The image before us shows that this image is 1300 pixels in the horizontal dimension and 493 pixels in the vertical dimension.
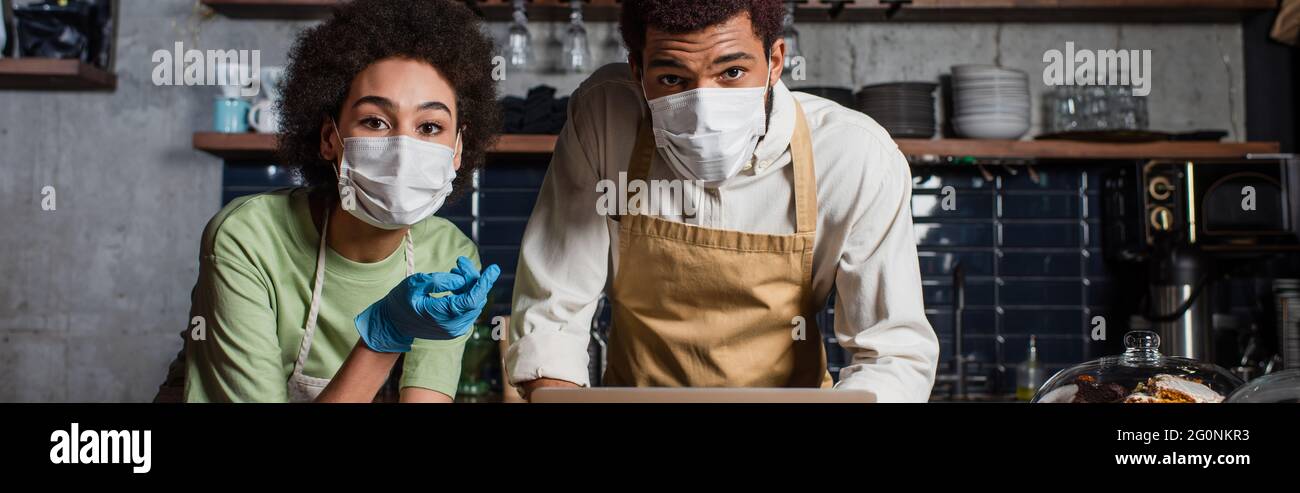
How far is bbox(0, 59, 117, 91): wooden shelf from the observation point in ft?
10.3

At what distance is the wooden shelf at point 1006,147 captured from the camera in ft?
10.3

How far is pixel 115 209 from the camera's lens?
3.47 metres

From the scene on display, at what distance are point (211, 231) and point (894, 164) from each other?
43.0 inches

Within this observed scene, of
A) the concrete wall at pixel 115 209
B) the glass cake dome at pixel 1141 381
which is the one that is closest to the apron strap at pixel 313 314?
the glass cake dome at pixel 1141 381

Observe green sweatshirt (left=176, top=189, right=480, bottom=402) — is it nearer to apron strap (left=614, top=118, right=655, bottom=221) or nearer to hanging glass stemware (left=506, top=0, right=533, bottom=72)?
apron strap (left=614, top=118, right=655, bottom=221)

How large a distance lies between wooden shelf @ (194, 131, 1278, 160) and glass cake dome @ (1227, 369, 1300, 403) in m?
2.05

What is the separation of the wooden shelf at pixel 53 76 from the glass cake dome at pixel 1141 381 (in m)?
3.03

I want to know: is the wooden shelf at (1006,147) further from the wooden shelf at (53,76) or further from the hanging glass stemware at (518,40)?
the wooden shelf at (53,76)

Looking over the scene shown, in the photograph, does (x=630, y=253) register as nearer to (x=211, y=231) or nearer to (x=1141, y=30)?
(x=211, y=231)

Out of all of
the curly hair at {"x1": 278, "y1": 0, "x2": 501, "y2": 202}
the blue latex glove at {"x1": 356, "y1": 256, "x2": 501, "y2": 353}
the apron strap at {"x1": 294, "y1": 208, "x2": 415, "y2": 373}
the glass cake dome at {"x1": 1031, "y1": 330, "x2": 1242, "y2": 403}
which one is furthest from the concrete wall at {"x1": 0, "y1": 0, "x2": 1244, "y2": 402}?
the glass cake dome at {"x1": 1031, "y1": 330, "x2": 1242, "y2": 403}

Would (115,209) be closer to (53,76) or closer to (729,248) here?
(53,76)

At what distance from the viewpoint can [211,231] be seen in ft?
5.27

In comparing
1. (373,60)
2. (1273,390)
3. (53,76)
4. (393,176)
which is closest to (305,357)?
(393,176)
